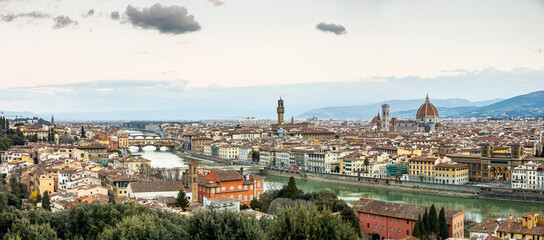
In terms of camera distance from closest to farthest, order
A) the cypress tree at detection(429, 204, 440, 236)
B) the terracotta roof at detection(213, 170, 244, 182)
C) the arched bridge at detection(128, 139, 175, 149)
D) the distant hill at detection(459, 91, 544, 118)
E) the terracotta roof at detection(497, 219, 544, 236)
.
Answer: the terracotta roof at detection(497, 219, 544, 236) → the cypress tree at detection(429, 204, 440, 236) → the terracotta roof at detection(213, 170, 244, 182) → the arched bridge at detection(128, 139, 175, 149) → the distant hill at detection(459, 91, 544, 118)

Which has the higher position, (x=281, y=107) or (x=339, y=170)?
(x=281, y=107)

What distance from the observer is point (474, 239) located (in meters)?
11.2

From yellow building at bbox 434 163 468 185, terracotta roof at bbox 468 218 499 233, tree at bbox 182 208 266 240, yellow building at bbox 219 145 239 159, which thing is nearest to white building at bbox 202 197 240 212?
tree at bbox 182 208 266 240

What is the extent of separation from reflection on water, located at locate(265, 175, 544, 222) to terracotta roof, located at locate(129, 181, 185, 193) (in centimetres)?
716

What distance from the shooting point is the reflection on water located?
18.3 meters

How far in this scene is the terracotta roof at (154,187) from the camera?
15.7 meters

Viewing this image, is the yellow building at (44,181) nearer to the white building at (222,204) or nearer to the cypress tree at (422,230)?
the white building at (222,204)

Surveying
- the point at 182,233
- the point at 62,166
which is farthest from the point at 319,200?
the point at 62,166

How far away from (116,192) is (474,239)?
1041 cm

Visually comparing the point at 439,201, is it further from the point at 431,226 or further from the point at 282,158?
the point at 282,158

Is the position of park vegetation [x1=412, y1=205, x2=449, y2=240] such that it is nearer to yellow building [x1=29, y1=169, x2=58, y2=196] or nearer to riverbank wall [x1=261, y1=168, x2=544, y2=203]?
riverbank wall [x1=261, y1=168, x2=544, y2=203]

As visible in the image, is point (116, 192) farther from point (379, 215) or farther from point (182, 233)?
point (182, 233)

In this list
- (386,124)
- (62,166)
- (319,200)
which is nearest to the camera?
(319,200)

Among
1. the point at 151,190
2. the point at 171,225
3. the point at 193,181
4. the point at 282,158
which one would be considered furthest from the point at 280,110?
the point at 171,225
